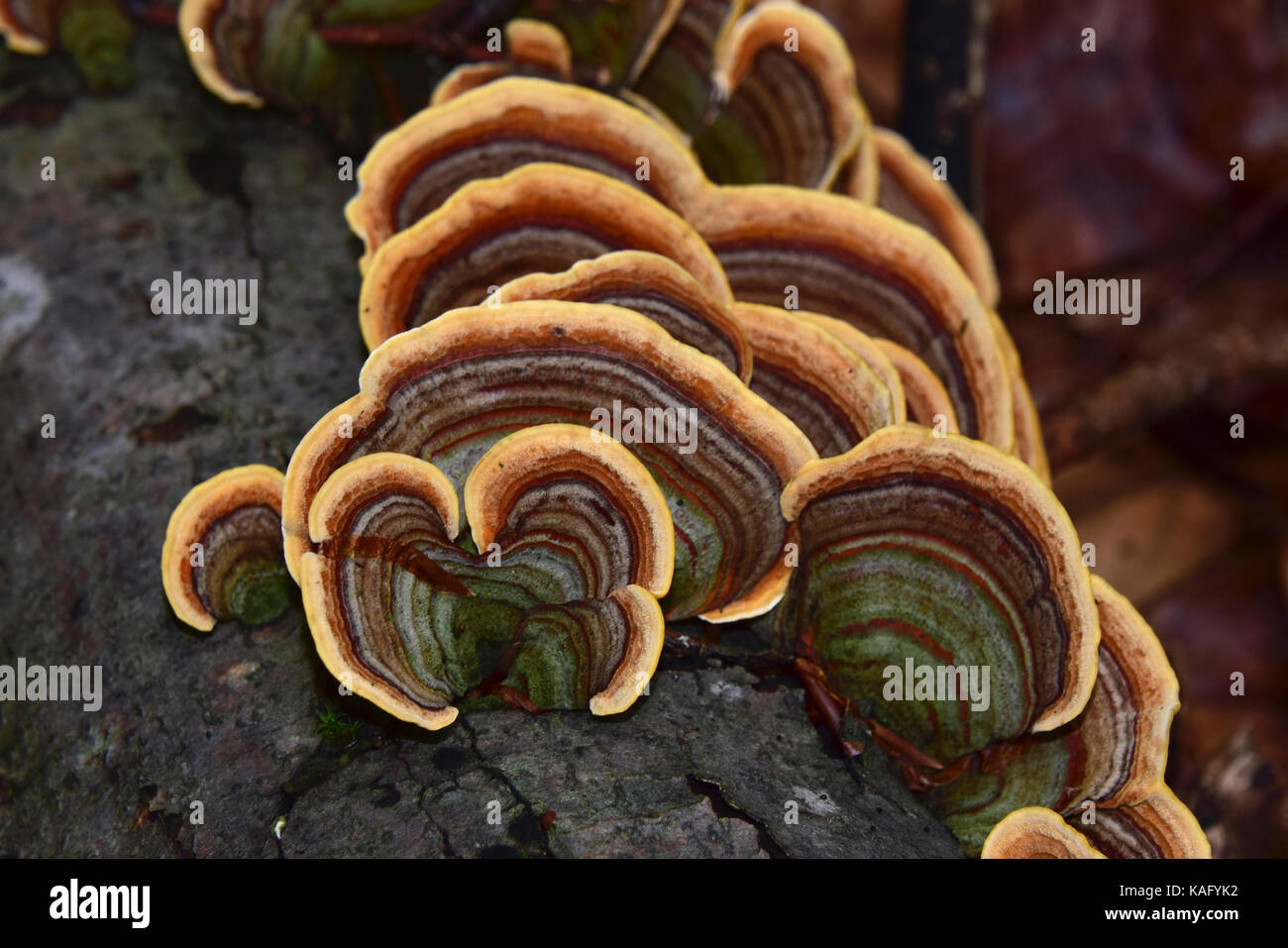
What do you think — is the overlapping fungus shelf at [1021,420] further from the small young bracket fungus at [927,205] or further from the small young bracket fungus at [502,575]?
the small young bracket fungus at [502,575]

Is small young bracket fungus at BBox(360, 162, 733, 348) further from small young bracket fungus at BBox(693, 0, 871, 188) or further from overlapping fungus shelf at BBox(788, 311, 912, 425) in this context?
small young bracket fungus at BBox(693, 0, 871, 188)

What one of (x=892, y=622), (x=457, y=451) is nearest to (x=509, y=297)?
(x=457, y=451)

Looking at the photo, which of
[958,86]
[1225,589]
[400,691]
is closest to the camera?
[400,691]

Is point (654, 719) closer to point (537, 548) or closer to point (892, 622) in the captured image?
point (537, 548)

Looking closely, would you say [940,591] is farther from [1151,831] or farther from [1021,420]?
[1021,420]

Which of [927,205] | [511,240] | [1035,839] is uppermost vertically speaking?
[511,240]

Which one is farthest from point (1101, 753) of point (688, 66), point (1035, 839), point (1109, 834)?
point (688, 66)

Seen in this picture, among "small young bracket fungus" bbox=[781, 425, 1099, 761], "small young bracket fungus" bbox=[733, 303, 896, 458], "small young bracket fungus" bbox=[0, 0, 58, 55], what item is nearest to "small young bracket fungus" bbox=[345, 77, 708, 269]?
"small young bracket fungus" bbox=[733, 303, 896, 458]
